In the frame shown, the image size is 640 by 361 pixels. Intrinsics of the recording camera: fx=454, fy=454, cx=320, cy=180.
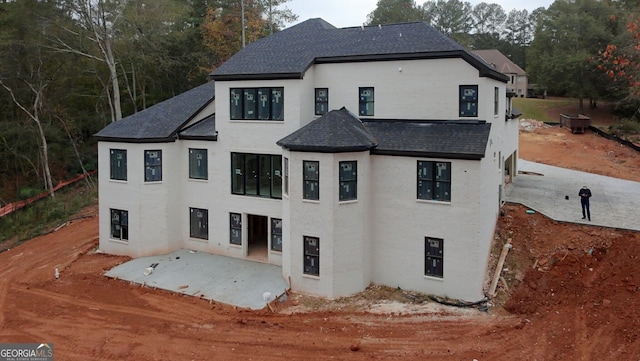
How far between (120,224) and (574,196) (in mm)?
22322

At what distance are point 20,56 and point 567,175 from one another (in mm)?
38894

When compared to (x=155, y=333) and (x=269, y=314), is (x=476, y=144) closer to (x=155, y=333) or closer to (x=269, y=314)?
(x=269, y=314)

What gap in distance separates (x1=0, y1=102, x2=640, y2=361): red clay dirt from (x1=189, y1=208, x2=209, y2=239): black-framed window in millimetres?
3741

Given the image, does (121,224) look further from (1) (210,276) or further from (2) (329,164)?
(2) (329,164)

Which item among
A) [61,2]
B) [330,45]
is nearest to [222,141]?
[330,45]

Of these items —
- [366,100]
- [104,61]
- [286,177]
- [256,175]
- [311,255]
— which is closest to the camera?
[311,255]

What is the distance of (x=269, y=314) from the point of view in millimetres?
14719

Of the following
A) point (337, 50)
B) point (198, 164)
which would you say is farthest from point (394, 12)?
point (198, 164)

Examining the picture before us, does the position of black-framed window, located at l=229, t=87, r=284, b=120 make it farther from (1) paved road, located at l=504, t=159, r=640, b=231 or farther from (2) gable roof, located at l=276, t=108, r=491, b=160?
(1) paved road, located at l=504, t=159, r=640, b=231

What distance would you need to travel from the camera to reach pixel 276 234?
1886 centimetres

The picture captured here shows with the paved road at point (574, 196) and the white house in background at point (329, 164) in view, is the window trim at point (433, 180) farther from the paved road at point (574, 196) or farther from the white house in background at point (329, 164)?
the paved road at point (574, 196)

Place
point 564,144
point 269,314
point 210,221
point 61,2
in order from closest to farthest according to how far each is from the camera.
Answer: point 269,314 → point 210,221 → point 61,2 → point 564,144

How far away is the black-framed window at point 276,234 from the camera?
61.5 ft

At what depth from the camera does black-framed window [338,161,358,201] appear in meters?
15.7
